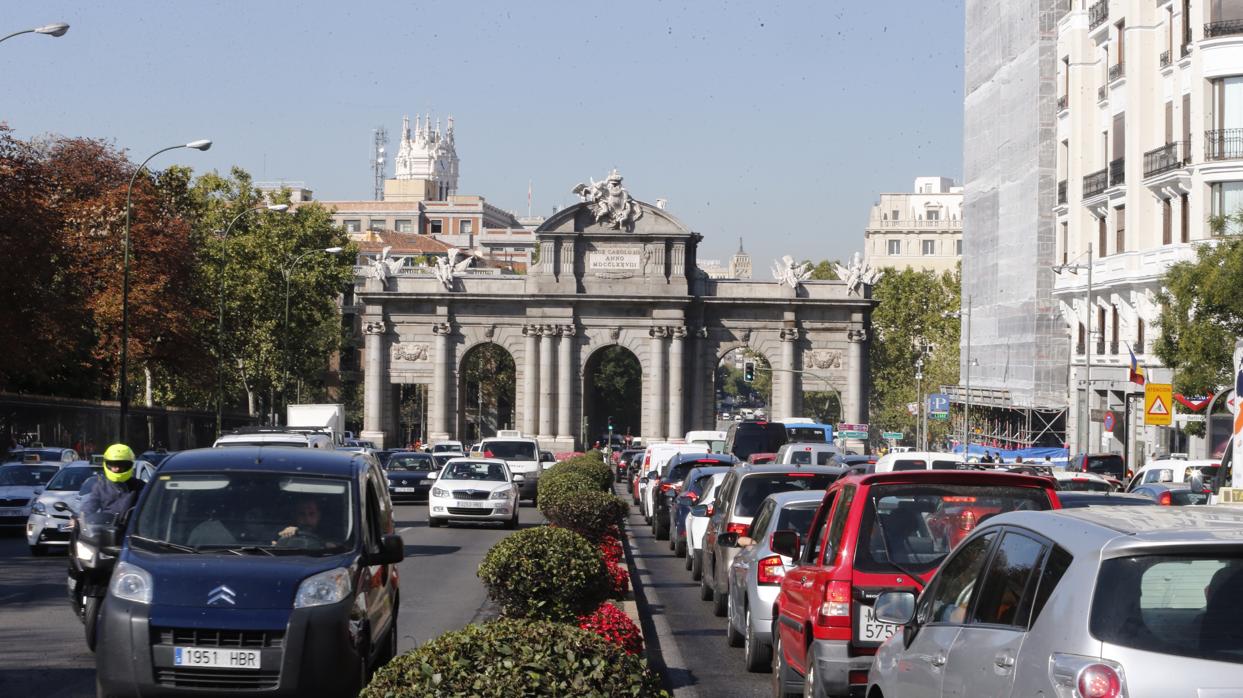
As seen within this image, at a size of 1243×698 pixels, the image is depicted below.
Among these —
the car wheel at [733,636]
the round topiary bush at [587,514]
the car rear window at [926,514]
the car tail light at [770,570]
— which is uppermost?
the car rear window at [926,514]

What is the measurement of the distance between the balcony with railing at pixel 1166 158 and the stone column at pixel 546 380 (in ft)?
143

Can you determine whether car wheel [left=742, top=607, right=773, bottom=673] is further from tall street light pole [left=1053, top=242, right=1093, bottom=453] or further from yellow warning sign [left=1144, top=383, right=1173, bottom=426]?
tall street light pole [left=1053, top=242, right=1093, bottom=453]

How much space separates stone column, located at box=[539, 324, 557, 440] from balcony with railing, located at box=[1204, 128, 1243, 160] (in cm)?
4685

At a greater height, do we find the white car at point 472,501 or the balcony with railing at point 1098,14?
the balcony with railing at point 1098,14

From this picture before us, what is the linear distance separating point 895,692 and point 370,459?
5554 mm

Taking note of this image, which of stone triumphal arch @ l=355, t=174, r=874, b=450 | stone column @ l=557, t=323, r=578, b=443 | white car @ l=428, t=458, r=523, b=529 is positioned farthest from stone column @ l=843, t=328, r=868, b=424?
white car @ l=428, t=458, r=523, b=529

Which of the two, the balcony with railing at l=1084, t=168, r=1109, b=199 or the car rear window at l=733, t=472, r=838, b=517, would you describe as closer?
the car rear window at l=733, t=472, r=838, b=517

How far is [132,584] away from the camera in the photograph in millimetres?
9820

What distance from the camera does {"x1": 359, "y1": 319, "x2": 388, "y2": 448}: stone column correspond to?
85188 mm

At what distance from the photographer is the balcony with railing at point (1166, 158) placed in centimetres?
4175

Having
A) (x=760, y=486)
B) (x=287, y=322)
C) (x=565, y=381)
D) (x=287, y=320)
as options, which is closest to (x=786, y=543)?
(x=760, y=486)

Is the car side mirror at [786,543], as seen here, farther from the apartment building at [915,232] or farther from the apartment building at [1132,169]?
the apartment building at [915,232]

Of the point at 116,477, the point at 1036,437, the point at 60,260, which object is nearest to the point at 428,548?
the point at 116,477

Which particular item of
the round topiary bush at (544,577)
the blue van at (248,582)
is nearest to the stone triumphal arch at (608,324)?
the round topiary bush at (544,577)
